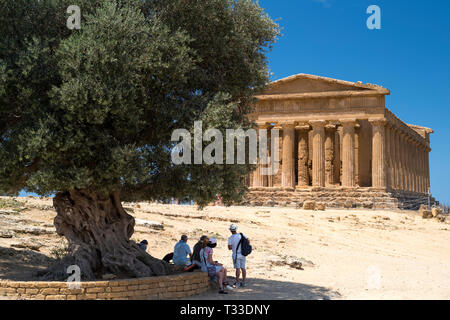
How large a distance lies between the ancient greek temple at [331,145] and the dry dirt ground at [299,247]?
995 cm

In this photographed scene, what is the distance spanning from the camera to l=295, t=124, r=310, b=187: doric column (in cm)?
4925

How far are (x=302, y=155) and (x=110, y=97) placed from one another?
40534 mm

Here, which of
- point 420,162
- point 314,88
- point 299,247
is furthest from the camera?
point 420,162

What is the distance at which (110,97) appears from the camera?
11.0 meters

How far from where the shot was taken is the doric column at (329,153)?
48.9m

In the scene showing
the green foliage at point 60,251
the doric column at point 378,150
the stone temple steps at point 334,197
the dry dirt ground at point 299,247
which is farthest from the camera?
the doric column at point 378,150

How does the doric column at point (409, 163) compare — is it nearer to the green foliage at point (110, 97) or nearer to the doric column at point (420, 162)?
the doric column at point (420, 162)

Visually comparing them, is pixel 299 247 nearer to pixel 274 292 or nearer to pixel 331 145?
pixel 274 292

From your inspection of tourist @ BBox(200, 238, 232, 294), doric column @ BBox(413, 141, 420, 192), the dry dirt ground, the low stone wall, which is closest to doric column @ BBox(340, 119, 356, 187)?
the dry dirt ground

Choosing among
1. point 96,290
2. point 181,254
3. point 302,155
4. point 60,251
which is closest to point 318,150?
point 302,155

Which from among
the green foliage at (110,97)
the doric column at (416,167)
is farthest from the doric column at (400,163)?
the green foliage at (110,97)

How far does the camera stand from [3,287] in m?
11.1
